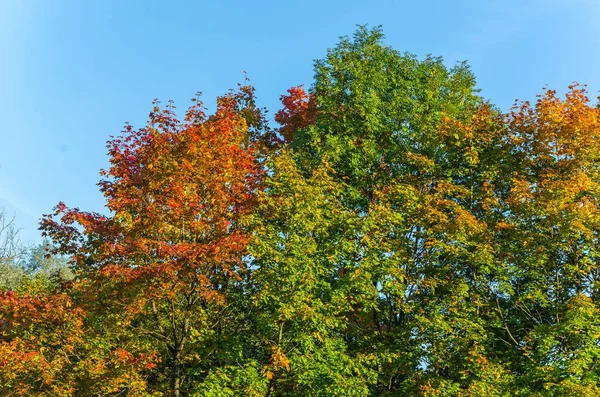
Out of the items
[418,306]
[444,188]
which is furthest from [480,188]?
[418,306]

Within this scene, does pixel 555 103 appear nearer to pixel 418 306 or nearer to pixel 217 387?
pixel 418 306

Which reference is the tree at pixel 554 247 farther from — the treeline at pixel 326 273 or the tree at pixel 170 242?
the tree at pixel 170 242

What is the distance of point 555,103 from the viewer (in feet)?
73.6

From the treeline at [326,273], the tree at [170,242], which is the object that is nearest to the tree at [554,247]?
the treeline at [326,273]

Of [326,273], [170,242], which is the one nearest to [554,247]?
[326,273]

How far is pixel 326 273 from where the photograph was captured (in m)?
19.9

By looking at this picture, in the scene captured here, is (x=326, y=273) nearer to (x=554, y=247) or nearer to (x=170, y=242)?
(x=170, y=242)

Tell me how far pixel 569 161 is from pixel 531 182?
1.63 m

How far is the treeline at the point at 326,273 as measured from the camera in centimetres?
1772

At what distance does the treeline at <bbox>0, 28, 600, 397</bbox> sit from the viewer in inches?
698

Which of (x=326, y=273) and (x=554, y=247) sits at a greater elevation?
(x=554, y=247)

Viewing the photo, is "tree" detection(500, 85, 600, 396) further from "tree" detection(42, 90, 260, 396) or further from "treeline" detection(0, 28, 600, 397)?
"tree" detection(42, 90, 260, 396)

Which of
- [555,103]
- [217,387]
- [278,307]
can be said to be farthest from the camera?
[555,103]

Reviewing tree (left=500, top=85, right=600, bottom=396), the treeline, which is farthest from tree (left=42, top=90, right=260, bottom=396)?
tree (left=500, top=85, right=600, bottom=396)
